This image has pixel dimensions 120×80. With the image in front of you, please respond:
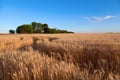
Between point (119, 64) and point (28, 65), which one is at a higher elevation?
point (28, 65)

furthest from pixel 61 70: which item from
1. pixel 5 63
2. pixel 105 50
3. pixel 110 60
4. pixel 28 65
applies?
pixel 105 50

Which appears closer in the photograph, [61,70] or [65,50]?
[61,70]

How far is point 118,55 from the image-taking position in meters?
5.32

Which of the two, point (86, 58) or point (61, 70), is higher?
point (61, 70)

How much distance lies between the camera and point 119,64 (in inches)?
182

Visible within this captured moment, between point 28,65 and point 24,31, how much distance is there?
68001 mm

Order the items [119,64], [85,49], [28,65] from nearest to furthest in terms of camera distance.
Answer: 1. [28,65]
2. [119,64]
3. [85,49]

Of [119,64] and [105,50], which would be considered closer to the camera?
[119,64]

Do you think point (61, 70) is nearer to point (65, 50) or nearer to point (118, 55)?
point (118, 55)

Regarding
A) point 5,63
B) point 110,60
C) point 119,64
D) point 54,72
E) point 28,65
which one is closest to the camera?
point 54,72

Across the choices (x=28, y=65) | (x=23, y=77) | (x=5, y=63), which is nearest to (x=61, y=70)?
(x=23, y=77)

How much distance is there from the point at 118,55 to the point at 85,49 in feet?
4.04

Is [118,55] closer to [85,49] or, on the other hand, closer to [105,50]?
[105,50]

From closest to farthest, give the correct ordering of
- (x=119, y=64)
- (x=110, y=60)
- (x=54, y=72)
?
(x=54, y=72)
(x=119, y=64)
(x=110, y=60)
